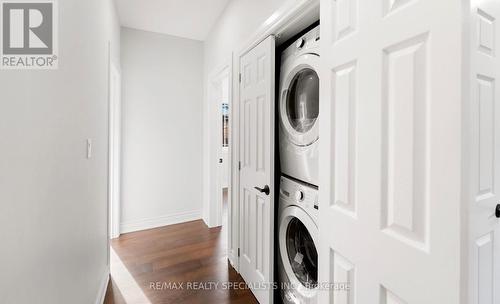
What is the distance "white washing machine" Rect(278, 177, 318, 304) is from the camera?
142 cm

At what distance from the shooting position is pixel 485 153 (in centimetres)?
71

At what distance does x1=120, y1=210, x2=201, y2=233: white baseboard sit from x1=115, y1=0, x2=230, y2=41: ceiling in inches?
99.6

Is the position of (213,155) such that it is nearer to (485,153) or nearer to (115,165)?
(115,165)

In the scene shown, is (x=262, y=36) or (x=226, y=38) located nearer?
(x=262, y=36)

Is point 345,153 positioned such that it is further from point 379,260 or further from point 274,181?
point 274,181

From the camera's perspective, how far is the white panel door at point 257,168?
168cm

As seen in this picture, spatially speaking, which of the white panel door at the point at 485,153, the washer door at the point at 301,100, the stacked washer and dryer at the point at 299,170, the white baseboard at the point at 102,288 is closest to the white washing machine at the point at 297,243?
the stacked washer and dryer at the point at 299,170

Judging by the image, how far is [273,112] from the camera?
1649 mm

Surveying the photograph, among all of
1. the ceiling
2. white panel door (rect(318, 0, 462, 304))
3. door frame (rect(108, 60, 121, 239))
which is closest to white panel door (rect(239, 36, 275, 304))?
white panel door (rect(318, 0, 462, 304))

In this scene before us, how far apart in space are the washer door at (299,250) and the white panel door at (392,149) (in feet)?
1.45

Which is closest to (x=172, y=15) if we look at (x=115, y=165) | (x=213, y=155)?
(x=213, y=155)

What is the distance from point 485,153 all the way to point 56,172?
153 centimetres

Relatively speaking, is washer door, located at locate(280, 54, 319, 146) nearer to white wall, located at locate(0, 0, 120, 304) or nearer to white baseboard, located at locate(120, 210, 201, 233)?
white wall, located at locate(0, 0, 120, 304)

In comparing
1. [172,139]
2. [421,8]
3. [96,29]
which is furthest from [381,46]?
[172,139]
